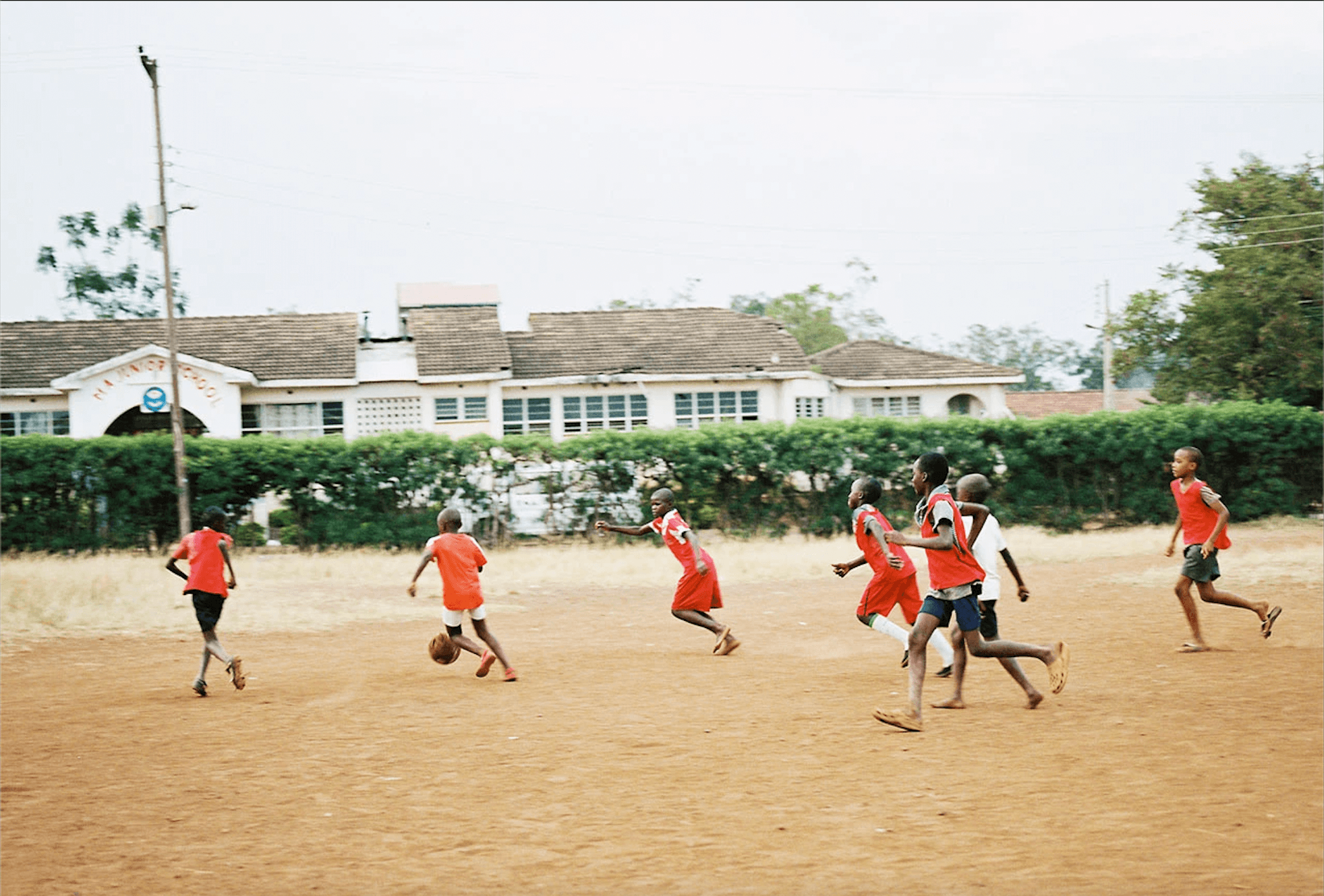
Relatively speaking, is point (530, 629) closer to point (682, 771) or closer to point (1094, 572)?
point (682, 771)

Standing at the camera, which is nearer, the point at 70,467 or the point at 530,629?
the point at 530,629

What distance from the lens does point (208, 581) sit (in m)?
9.32

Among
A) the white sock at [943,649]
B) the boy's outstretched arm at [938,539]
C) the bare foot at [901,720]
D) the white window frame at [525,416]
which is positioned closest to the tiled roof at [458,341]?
the white window frame at [525,416]

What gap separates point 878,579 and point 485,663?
3323 mm

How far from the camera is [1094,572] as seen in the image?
55.9 ft

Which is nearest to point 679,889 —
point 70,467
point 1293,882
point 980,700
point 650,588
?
point 1293,882

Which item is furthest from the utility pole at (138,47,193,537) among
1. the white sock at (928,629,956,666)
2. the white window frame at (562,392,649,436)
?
the white sock at (928,629,956,666)

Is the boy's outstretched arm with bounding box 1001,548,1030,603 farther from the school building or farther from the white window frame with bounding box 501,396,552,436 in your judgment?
the white window frame with bounding box 501,396,552,436

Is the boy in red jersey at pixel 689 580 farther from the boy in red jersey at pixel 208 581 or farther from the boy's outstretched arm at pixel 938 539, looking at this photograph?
the boy's outstretched arm at pixel 938 539

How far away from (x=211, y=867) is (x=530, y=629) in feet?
26.9

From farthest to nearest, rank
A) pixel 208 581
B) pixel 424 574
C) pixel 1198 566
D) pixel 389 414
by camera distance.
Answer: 1. pixel 389 414
2. pixel 424 574
3. pixel 1198 566
4. pixel 208 581

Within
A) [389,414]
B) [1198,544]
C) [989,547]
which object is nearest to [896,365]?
[389,414]

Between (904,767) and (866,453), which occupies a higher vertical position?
(866,453)

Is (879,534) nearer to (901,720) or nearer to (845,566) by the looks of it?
(845,566)
